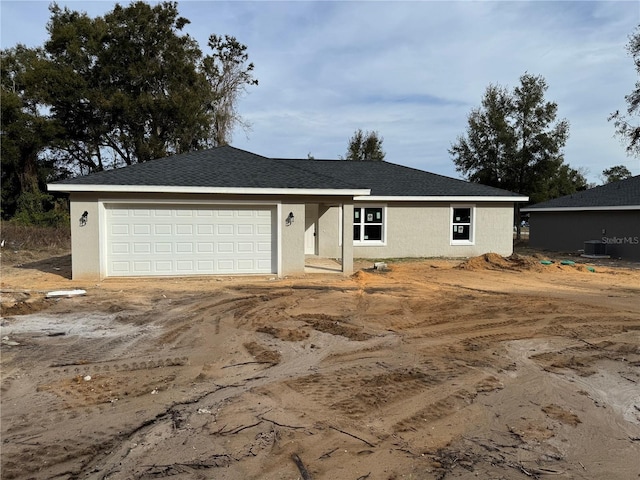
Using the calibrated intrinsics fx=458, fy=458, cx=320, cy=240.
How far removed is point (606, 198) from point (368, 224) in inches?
519

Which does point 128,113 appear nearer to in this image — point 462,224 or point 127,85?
point 127,85

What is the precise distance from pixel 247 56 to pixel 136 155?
13.1 meters

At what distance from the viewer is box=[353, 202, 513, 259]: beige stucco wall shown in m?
19.2

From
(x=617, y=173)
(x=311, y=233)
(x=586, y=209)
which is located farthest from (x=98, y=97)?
(x=617, y=173)

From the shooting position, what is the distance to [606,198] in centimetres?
2317

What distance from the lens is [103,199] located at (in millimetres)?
12711

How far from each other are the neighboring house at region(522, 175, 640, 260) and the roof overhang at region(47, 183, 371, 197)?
14657 millimetres

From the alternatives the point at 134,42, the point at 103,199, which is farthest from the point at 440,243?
the point at 134,42

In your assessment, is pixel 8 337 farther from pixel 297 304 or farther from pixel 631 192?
pixel 631 192

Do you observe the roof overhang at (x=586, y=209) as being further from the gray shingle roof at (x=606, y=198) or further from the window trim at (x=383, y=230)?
the window trim at (x=383, y=230)

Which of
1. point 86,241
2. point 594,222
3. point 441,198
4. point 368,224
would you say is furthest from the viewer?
point 594,222

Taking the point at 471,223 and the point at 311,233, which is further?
the point at 471,223

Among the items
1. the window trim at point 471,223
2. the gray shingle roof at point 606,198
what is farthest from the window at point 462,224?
the gray shingle roof at point 606,198

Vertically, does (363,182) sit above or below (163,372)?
above
